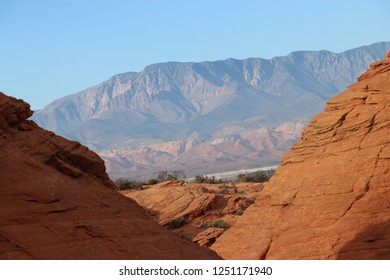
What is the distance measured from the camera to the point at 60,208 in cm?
1692

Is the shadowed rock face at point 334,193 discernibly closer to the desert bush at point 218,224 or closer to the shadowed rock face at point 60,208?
the shadowed rock face at point 60,208

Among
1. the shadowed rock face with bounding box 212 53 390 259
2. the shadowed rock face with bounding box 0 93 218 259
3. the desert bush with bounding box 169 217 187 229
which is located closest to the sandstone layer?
the desert bush with bounding box 169 217 187 229

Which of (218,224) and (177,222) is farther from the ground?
(177,222)

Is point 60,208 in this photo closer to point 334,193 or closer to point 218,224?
point 334,193

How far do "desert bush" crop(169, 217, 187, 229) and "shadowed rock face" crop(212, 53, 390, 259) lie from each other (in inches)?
393

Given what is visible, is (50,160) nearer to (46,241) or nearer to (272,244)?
(46,241)

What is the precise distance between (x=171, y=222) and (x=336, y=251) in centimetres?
1626

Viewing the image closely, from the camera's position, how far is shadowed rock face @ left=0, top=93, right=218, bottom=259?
16.0 metres

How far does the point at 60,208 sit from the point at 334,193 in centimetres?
1211

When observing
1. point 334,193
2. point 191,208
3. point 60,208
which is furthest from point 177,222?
point 60,208

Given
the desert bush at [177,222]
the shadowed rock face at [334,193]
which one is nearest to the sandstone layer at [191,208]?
the desert bush at [177,222]

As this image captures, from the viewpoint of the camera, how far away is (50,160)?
1878 centimetres

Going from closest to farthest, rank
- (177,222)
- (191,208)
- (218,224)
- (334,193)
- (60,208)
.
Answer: (60,208) < (334,193) < (218,224) < (177,222) < (191,208)

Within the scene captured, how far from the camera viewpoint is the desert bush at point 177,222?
39281mm
